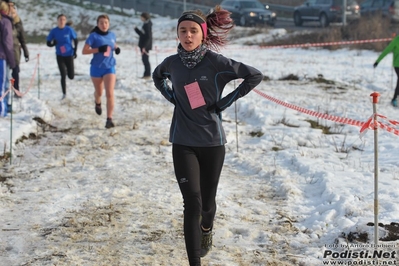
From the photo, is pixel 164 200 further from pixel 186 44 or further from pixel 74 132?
pixel 74 132

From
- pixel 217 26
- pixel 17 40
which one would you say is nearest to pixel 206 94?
pixel 217 26

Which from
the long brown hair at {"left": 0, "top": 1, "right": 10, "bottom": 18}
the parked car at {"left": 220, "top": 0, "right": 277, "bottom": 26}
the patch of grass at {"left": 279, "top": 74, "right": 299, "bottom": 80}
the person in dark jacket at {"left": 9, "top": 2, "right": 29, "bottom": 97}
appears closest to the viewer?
the long brown hair at {"left": 0, "top": 1, "right": 10, "bottom": 18}

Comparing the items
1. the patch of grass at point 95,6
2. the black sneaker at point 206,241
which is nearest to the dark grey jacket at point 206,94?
the black sneaker at point 206,241

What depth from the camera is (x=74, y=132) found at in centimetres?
918

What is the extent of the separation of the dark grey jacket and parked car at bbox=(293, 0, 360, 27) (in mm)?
23917

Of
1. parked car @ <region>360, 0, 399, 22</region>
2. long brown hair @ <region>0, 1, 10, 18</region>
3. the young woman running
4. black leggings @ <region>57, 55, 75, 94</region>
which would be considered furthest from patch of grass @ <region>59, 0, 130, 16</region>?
the young woman running

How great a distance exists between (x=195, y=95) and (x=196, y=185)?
636mm

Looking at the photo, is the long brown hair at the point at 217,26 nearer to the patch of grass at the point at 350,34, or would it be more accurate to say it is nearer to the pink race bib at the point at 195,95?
the pink race bib at the point at 195,95

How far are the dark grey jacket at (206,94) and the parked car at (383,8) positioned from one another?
22.3 metres

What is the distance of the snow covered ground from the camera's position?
4551 mm

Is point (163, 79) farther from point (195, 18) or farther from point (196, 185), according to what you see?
point (196, 185)

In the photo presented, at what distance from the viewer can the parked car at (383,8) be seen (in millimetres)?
25263

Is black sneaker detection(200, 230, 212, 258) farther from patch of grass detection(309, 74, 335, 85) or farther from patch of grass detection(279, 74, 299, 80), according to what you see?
patch of grass detection(279, 74, 299, 80)

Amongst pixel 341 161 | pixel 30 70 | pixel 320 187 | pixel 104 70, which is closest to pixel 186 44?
pixel 320 187
